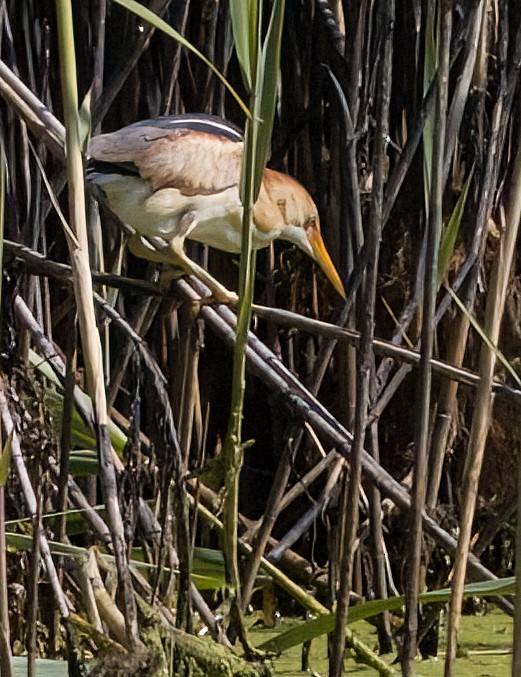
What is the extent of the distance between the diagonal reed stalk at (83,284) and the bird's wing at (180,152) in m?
0.73

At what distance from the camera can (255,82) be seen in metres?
1.06

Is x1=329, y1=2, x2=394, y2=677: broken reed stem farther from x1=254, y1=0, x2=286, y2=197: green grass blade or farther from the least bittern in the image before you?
the least bittern

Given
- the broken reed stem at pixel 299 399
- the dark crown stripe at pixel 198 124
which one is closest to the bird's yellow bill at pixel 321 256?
the dark crown stripe at pixel 198 124

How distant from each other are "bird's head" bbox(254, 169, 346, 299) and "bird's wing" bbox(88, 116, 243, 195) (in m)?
0.14

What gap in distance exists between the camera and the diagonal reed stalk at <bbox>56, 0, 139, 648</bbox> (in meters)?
1.07

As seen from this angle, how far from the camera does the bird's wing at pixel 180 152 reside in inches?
71.9

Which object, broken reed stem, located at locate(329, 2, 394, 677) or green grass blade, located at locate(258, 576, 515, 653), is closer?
broken reed stem, located at locate(329, 2, 394, 677)

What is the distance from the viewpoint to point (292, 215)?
223 centimetres

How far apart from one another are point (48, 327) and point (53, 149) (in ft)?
2.07

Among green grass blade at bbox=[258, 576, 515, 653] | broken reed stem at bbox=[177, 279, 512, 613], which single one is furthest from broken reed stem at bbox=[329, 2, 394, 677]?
broken reed stem at bbox=[177, 279, 512, 613]

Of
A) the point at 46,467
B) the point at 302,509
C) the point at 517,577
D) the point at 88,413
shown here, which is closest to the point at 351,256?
the point at 302,509

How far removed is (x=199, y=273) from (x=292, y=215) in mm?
Answer: 437

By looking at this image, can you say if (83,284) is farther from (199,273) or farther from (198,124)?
(198,124)

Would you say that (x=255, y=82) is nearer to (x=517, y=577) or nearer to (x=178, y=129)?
(x=517, y=577)
